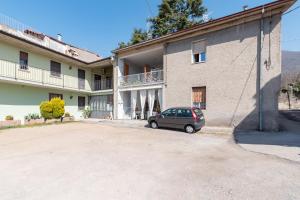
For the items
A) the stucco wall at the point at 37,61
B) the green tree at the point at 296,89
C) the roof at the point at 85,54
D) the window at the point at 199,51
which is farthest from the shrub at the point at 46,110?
the green tree at the point at 296,89

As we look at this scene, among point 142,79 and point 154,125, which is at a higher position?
point 142,79

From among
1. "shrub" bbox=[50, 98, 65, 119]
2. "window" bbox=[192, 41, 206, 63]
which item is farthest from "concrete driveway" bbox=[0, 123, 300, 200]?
"shrub" bbox=[50, 98, 65, 119]

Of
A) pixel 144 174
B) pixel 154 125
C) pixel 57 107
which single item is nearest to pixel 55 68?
pixel 57 107

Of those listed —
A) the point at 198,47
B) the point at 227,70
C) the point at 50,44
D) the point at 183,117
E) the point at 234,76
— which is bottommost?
the point at 183,117

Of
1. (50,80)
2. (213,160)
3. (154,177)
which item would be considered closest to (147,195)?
(154,177)

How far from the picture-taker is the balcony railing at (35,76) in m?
12.4

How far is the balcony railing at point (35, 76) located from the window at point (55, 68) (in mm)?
347

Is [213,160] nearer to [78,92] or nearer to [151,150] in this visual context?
[151,150]

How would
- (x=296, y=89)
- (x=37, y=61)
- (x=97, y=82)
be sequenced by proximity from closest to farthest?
(x=37, y=61) < (x=97, y=82) < (x=296, y=89)

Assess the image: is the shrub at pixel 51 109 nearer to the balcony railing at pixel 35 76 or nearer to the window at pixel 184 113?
the balcony railing at pixel 35 76

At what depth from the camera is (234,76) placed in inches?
424

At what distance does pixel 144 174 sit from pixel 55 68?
16620 millimetres

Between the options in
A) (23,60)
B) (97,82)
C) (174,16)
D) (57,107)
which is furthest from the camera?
(174,16)

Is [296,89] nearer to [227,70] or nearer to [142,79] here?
[227,70]
